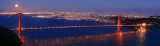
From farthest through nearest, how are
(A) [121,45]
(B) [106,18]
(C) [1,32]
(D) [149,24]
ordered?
(B) [106,18], (D) [149,24], (A) [121,45], (C) [1,32]

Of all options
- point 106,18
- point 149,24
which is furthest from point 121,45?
point 106,18

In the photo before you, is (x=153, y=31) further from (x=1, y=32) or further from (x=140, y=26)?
(x=1, y=32)

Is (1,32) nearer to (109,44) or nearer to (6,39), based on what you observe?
(6,39)

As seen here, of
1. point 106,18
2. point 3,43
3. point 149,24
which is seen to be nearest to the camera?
point 3,43

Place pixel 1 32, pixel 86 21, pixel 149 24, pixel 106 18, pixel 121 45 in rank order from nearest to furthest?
pixel 1 32, pixel 121 45, pixel 149 24, pixel 106 18, pixel 86 21

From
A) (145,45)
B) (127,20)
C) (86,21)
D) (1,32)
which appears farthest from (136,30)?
(1,32)

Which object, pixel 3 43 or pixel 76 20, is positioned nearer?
pixel 3 43

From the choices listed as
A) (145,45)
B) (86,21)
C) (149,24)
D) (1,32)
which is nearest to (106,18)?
(86,21)

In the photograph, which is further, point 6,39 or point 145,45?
point 145,45

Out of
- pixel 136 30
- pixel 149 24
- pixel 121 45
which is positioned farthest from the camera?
pixel 149 24
